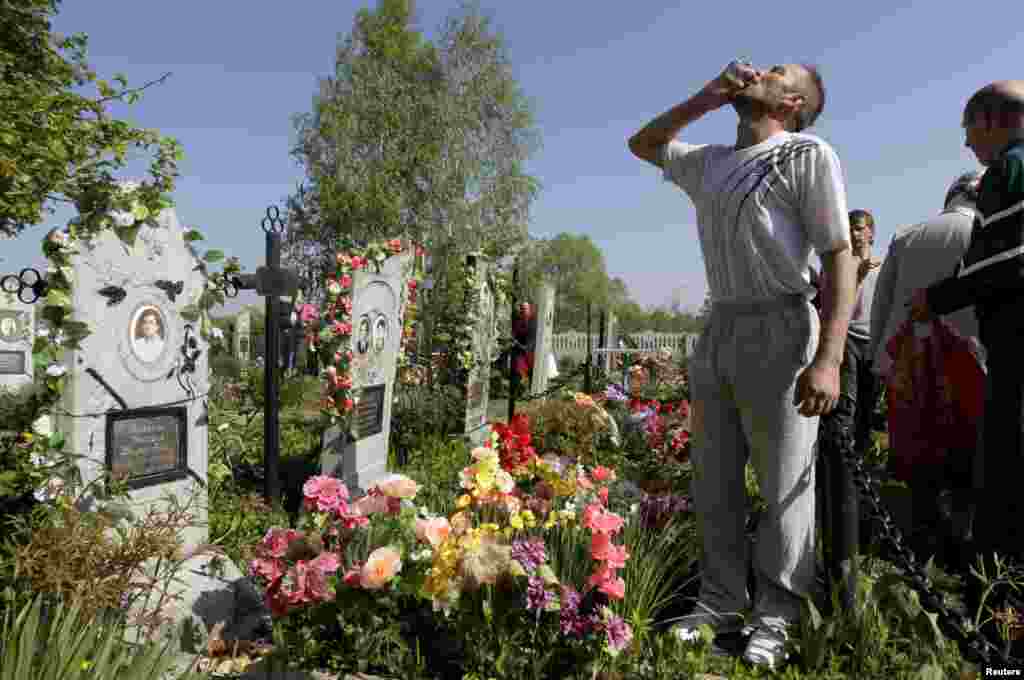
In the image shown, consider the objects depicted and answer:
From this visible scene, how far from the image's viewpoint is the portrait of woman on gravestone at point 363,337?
182 inches

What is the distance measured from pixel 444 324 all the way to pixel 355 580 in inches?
195

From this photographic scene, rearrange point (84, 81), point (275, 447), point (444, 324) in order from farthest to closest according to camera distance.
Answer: point (84, 81) → point (444, 324) → point (275, 447)

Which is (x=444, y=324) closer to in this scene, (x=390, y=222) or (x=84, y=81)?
(x=84, y=81)

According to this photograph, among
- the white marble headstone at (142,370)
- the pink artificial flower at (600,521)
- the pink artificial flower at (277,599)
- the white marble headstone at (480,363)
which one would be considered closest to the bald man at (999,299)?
the pink artificial flower at (600,521)

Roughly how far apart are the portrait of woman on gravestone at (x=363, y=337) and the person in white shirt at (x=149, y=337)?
161 cm

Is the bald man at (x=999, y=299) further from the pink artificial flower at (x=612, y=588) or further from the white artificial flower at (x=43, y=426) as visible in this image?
the white artificial flower at (x=43, y=426)

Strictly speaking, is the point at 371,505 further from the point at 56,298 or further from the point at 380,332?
the point at 380,332

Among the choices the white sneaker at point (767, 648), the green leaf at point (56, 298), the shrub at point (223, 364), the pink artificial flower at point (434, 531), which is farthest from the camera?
the shrub at point (223, 364)

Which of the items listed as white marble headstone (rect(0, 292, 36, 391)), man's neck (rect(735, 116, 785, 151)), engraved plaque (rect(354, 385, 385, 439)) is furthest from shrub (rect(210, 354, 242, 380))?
white marble headstone (rect(0, 292, 36, 391))

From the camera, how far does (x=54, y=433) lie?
269 cm

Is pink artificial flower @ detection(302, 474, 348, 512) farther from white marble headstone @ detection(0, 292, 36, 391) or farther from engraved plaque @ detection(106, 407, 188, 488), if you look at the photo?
white marble headstone @ detection(0, 292, 36, 391)

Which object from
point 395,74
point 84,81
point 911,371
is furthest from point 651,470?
point 395,74

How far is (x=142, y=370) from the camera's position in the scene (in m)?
2.98

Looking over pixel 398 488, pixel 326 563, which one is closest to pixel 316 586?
pixel 326 563
